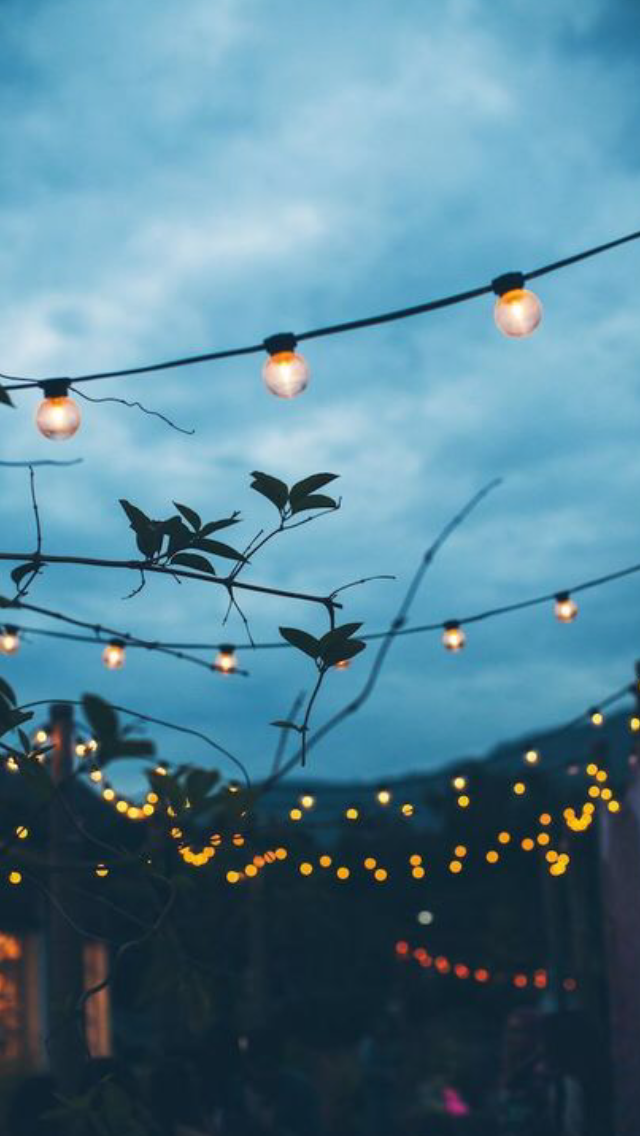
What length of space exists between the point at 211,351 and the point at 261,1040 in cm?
651

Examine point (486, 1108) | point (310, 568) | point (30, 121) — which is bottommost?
point (486, 1108)

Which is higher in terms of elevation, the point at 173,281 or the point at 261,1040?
the point at 173,281

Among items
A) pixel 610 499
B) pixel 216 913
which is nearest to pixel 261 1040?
pixel 610 499

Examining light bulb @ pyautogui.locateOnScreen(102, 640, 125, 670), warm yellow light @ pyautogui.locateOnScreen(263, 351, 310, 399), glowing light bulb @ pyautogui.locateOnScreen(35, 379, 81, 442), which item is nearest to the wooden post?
light bulb @ pyautogui.locateOnScreen(102, 640, 125, 670)

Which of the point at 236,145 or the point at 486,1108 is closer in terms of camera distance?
the point at 236,145

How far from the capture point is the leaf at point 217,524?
1.72 m

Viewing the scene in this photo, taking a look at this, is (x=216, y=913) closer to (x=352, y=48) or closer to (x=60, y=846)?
(x=60, y=846)

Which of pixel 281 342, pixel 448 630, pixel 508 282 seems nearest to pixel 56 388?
pixel 281 342

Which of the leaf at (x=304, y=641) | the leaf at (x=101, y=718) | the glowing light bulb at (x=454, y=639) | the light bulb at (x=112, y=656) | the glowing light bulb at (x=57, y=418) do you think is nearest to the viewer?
the leaf at (x=101, y=718)

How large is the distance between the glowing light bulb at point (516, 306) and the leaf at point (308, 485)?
183 centimetres

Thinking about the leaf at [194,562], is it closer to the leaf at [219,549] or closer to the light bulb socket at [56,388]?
the leaf at [219,549]

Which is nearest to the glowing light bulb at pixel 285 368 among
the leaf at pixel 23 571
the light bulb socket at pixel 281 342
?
the light bulb socket at pixel 281 342

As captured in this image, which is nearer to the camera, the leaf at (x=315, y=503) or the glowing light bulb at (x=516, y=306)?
the leaf at (x=315, y=503)

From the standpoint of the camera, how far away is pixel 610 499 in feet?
25.4
